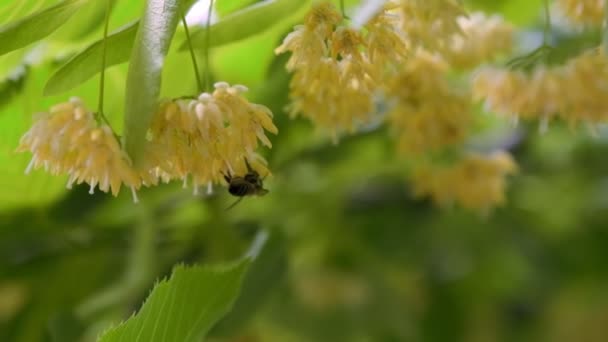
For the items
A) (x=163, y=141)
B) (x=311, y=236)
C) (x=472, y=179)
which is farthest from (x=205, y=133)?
(x=311, y=236)

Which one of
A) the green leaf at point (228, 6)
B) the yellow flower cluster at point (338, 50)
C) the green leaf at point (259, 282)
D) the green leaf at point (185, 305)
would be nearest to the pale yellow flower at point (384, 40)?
the yellow flower cluster at point (338, 50)

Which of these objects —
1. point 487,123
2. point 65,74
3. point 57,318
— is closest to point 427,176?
point 487,123

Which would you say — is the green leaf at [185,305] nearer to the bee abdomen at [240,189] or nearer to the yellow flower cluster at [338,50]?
the bee abdomen at [240,189]

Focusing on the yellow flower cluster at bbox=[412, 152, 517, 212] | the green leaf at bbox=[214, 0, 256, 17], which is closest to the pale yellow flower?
the green leaf at bbox=[214, 0, 256, 17]

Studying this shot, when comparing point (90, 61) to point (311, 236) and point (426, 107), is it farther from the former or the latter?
point (311, 236)

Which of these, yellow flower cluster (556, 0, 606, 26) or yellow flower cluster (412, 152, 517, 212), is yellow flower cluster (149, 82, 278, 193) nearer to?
yellow flower cluster (556, 0, 606, 26)

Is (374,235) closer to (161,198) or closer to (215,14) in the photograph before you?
(161,198)
